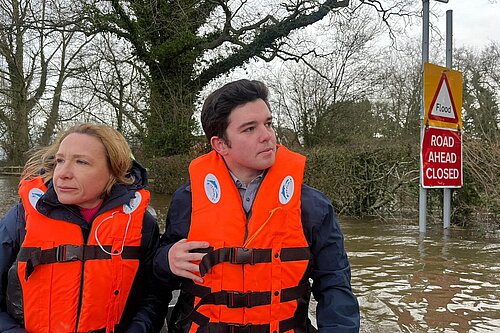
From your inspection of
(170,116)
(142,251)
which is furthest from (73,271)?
(170,116)

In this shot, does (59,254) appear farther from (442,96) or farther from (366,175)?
(366,175)

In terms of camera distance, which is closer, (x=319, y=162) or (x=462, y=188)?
(x=462, y=188)

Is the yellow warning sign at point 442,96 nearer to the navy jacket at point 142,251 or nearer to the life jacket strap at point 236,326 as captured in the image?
the navy jacket at point 142,251

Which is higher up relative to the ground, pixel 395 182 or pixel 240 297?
pixel 395 182

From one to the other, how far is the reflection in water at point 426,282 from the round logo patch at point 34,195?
2396 millimetres

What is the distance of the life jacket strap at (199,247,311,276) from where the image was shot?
73.7 inches

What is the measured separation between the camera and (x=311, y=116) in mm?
18703

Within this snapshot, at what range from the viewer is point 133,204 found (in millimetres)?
2207

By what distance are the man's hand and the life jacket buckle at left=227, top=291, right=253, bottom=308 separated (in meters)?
0.14

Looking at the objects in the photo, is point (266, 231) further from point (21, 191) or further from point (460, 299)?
point (460, 299)

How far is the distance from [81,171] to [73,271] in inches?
16.2

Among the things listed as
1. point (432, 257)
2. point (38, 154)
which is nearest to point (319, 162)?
point (432, 257)

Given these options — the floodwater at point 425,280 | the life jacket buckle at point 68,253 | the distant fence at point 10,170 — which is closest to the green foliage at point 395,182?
the floodwater at point 425,280

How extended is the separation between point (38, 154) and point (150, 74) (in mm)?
15890
